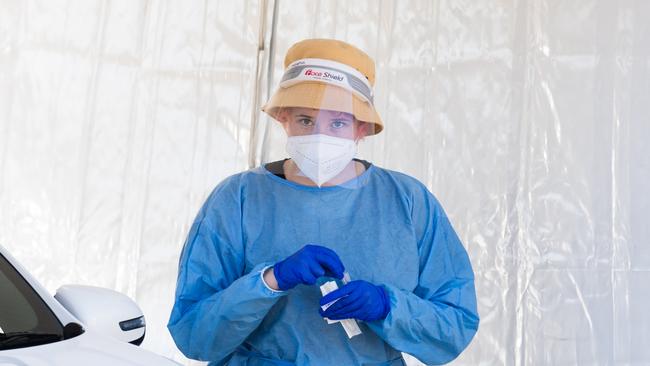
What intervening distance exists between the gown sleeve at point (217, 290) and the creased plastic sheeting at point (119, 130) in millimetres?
1788

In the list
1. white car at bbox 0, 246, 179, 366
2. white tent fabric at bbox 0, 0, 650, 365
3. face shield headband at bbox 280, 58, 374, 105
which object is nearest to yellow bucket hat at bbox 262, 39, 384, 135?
face shield headband at bbox 280, 58, 374, 105

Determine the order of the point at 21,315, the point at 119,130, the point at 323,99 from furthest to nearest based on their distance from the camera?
the point at 119,130, the point at 323,99, the point at 21,315

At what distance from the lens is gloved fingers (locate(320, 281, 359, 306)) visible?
6.70 ft

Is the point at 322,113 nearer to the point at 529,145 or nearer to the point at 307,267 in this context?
the point at 307,267

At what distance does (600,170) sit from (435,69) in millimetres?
923

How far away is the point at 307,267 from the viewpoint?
6.55 feet

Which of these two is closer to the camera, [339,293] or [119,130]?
[339,293]

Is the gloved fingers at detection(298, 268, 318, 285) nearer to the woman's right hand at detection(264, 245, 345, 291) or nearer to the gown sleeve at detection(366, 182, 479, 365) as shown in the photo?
the woman's right hand at detection(264, 245, 345, 291)

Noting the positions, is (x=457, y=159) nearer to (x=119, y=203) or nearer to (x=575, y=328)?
(x=575, y=328)

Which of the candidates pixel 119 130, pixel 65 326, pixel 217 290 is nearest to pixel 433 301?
pixel 217 290

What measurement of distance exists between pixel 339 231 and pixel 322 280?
Answer: 0.46 feet

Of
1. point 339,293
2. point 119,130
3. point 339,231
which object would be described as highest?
point 119,130

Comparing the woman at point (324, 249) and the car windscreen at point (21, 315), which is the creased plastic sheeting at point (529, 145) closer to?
the woman at point (324, 249)

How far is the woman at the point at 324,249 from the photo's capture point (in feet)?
7.02
